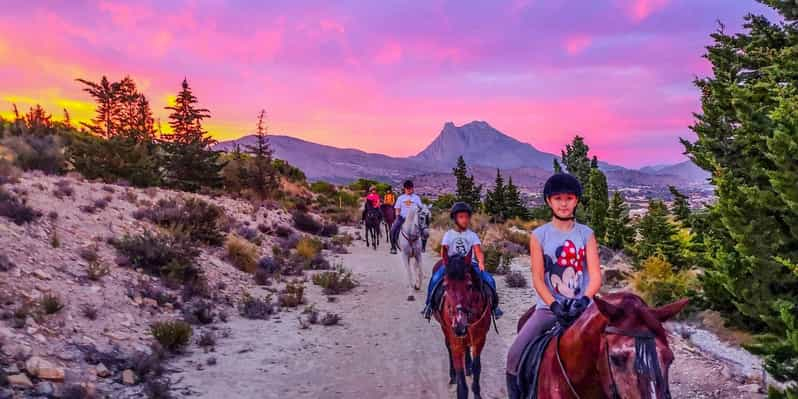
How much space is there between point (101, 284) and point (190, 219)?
19.5 ft

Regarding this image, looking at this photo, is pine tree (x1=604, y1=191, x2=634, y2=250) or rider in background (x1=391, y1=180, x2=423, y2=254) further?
pine tree (x1=604, y1=191, x2=634, y2=250)

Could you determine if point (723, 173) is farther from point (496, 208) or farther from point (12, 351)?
point (496, 208)

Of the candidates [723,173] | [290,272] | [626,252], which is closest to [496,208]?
[626,252]

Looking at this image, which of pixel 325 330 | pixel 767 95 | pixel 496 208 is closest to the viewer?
pixel 767 95

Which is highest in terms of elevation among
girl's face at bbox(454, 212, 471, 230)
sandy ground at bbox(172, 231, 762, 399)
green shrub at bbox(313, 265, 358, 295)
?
girl's face at bbox(454, 212, 471, 230)

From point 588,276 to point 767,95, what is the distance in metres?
7.89

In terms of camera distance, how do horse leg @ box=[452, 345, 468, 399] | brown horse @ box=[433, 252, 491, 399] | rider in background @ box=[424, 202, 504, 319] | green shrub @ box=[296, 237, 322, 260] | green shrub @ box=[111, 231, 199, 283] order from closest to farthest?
brown horse @ box=[433, 252, 491, 399]
horse leg @ box=[452, 345, 468, 399]
rider in background @ box=[424, 202, 504, 319]
green shrub @ box=[111, 231, 199, 283]
green shrub @ box=[296, 237, 322, 260]

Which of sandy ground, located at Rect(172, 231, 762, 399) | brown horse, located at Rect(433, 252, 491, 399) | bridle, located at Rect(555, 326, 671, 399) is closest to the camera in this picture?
bridle, located at Rect(555, 326, 671, 399)

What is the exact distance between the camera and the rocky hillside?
6348mm

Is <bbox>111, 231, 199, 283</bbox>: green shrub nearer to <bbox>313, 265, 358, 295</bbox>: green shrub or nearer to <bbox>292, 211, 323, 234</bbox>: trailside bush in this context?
<bbox>313, 265, 358, 295</bbox>: green shrub

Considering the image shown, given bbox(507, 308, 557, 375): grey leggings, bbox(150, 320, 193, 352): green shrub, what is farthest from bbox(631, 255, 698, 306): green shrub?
bbox(150, 320, 193, 352): green shrub

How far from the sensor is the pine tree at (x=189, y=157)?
1045 inches

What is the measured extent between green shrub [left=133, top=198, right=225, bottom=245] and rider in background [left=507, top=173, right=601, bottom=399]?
41.1 feet

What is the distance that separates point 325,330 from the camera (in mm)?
10102
